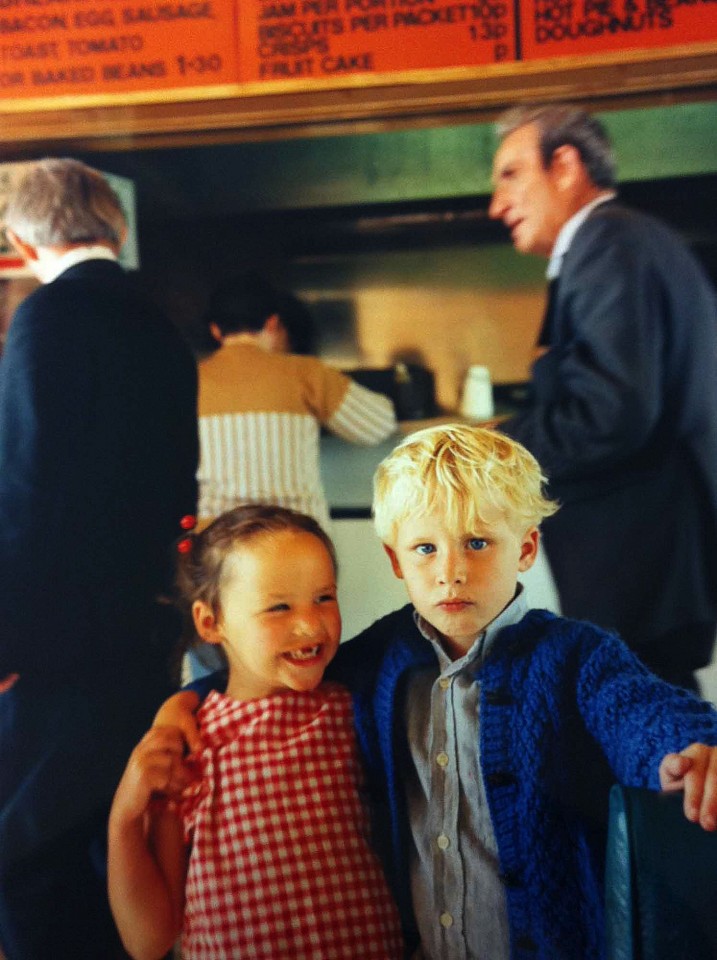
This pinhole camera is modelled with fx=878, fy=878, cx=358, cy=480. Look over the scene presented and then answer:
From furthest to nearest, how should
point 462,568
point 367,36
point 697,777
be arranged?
point 367,36 → point 462,568 → point 697,777

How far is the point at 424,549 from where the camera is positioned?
98 cm

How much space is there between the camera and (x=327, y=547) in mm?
1041

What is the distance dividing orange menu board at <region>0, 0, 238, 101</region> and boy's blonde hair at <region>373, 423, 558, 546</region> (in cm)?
54

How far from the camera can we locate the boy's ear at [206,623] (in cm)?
107

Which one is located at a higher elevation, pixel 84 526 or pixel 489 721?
pixel 84 526

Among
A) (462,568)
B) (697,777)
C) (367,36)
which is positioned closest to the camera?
(697,777)

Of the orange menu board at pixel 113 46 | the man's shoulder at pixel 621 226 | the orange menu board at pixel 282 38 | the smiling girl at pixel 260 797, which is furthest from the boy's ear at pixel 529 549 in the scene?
the orange menu board at pixel 113 46

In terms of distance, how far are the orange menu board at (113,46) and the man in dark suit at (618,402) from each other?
1.27 ft

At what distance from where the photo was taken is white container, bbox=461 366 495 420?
1.04 meters

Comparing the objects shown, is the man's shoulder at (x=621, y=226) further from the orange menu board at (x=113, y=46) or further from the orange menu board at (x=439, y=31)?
the orange menu board at (x=113, y=46)

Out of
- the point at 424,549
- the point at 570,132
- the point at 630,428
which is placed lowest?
the point at 424,549

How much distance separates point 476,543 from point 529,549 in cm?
7

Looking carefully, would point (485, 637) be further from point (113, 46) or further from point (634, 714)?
point (113, 46)

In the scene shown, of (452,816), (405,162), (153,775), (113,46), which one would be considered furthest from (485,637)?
(113,46)
